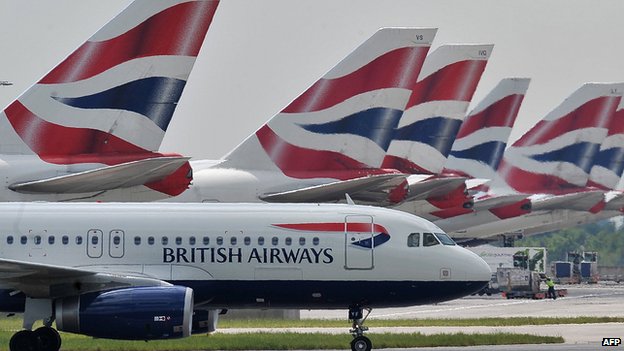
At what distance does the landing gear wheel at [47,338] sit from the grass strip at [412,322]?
1468 cm

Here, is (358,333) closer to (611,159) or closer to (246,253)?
(246,253)

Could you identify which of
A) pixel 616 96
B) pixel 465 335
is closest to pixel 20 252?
pixel 465 335

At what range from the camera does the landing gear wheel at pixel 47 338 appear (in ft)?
109

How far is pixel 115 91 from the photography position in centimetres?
3878

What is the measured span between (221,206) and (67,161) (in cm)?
539

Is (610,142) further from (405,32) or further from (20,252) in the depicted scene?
(20,252)

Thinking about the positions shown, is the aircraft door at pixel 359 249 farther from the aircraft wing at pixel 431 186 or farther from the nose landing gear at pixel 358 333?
the aircraft wing at pixel 431 186

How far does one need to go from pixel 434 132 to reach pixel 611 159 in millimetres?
37482

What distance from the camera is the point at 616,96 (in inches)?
3639

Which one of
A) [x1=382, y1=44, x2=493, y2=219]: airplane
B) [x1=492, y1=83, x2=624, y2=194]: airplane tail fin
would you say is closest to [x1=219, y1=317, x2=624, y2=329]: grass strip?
[x1=382, y1=44, x2=493, y2=219]: airplane

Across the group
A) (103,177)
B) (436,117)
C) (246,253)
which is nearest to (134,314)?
(246,253)

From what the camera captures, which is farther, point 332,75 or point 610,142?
point 610,142

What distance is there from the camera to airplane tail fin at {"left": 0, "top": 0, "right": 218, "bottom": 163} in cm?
3819

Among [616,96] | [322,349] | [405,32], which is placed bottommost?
[322,349]
